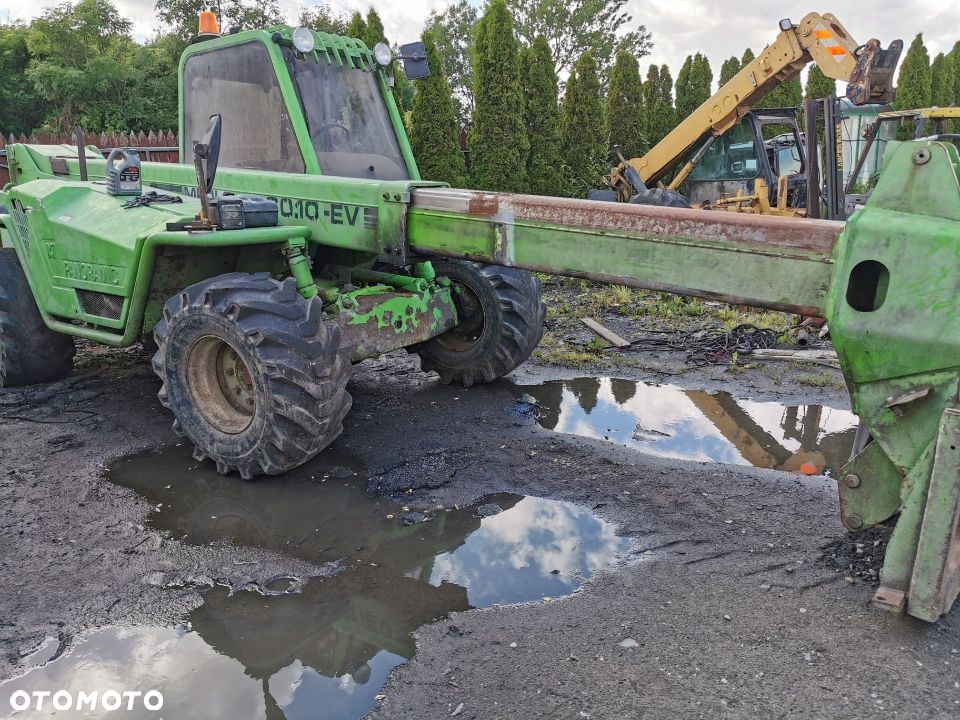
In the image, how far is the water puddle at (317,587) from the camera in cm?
275

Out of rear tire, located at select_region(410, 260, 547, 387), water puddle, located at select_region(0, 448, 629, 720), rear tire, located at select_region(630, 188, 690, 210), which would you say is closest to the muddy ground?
water puddle, located at select_region(0, 448, 629, 720)

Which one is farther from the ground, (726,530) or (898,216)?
(898,216)

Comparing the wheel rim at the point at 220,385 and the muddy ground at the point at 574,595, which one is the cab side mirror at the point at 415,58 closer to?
the wheel rim at the point at 220,385

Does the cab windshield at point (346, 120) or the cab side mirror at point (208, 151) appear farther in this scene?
the cab windshield at point (346, 120)

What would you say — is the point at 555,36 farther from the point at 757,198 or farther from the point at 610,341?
the point at 610,341

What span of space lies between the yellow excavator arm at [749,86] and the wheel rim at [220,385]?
24.9ft

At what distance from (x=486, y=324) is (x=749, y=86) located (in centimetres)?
799

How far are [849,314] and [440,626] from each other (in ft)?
6.43

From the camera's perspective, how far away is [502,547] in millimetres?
3695

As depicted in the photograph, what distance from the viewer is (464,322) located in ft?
19.1

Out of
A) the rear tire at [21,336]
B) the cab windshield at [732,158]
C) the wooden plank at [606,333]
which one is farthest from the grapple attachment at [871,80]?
the cab windshield at [732,158]

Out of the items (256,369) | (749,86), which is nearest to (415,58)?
(256,369)

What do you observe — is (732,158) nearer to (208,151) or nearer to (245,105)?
(245,105)

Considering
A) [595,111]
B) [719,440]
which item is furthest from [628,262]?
[595,111]
